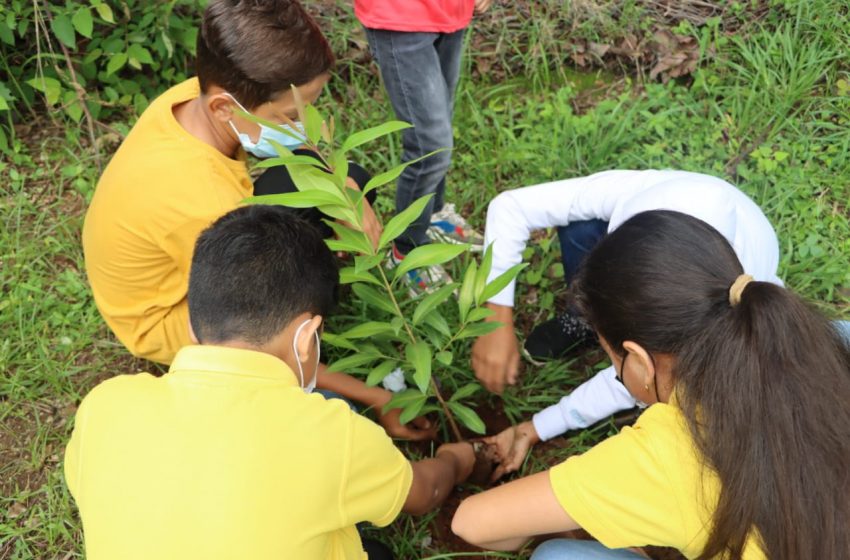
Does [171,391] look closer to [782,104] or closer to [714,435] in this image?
[714,435]

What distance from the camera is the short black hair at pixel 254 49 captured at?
1685 mm

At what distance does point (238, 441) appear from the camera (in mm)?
1078

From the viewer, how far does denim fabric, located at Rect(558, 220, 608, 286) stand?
189 centimetres

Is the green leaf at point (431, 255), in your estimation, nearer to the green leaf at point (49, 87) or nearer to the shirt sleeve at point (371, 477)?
the shirt sleeve at point (371, 477)

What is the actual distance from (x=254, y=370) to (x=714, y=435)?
801 millimetres

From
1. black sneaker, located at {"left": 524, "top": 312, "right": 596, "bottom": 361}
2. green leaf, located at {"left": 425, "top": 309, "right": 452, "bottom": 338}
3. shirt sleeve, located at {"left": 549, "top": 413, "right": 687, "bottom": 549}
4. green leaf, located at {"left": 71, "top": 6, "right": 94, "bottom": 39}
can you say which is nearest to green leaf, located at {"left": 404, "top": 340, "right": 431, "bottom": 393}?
green leaf, located at {"left": 425, "top": 309, "right": 452, "bottom": 338}

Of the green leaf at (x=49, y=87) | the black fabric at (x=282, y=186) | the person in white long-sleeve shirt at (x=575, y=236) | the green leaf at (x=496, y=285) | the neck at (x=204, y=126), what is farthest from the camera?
the green leaf at (x=49, y=87)

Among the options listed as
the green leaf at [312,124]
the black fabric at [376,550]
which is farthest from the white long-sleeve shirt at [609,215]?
the green leaf at [312,124]

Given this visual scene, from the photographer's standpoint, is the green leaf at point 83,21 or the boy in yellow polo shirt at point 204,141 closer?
the boy in yellow polo shirt at point 204,141

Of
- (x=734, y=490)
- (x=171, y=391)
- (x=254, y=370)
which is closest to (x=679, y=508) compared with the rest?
(x=734, y=490)

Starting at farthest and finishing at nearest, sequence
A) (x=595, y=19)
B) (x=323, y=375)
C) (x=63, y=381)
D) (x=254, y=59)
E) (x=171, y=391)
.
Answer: (x=595, y=19) → (x=63, y=381) → (x=323, y=375) → (x=254, y=59) → (x=171, y=391)

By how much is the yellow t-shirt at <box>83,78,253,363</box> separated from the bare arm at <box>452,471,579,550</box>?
924 mm

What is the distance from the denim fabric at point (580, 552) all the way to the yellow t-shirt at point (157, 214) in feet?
3.64

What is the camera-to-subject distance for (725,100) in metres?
2.69
